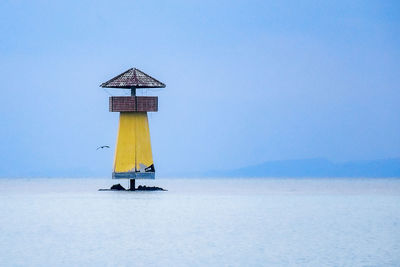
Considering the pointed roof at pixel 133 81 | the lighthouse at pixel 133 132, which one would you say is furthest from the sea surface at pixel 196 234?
the pointed roof at pixel 133 81

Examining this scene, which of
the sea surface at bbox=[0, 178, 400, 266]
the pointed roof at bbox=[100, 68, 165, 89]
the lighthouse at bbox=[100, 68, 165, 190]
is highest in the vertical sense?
the pointed roof at bbox=[100, 68, 165, 89]

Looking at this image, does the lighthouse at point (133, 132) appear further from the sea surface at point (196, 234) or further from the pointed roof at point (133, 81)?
the sea surface at point (196, 234)

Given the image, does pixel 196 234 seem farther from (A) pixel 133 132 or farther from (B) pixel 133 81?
(B) pixel 133 81

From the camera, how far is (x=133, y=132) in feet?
150

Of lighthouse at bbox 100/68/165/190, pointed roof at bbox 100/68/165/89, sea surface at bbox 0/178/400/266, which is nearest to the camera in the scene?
sea surface at bbox 0/178/400/266

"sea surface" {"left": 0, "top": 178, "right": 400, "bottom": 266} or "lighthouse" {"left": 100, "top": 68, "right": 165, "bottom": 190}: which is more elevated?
"lighthouse" {"left": 100, "top": 68, "right": 165, "bottom": 190}

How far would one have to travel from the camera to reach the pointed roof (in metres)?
46.2

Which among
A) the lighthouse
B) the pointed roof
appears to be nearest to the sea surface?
the lighthouse

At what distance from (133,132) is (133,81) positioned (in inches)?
93.0

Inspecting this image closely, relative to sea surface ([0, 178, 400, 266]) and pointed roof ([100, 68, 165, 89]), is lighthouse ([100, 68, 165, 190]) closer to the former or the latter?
pointed roof ([100, 68, 165, 89])

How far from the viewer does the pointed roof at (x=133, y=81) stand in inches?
1817

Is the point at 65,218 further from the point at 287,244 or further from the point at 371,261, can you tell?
the point at 371,261

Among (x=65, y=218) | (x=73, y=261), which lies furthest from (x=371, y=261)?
(x=65, y=218)

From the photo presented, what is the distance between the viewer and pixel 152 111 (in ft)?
151
